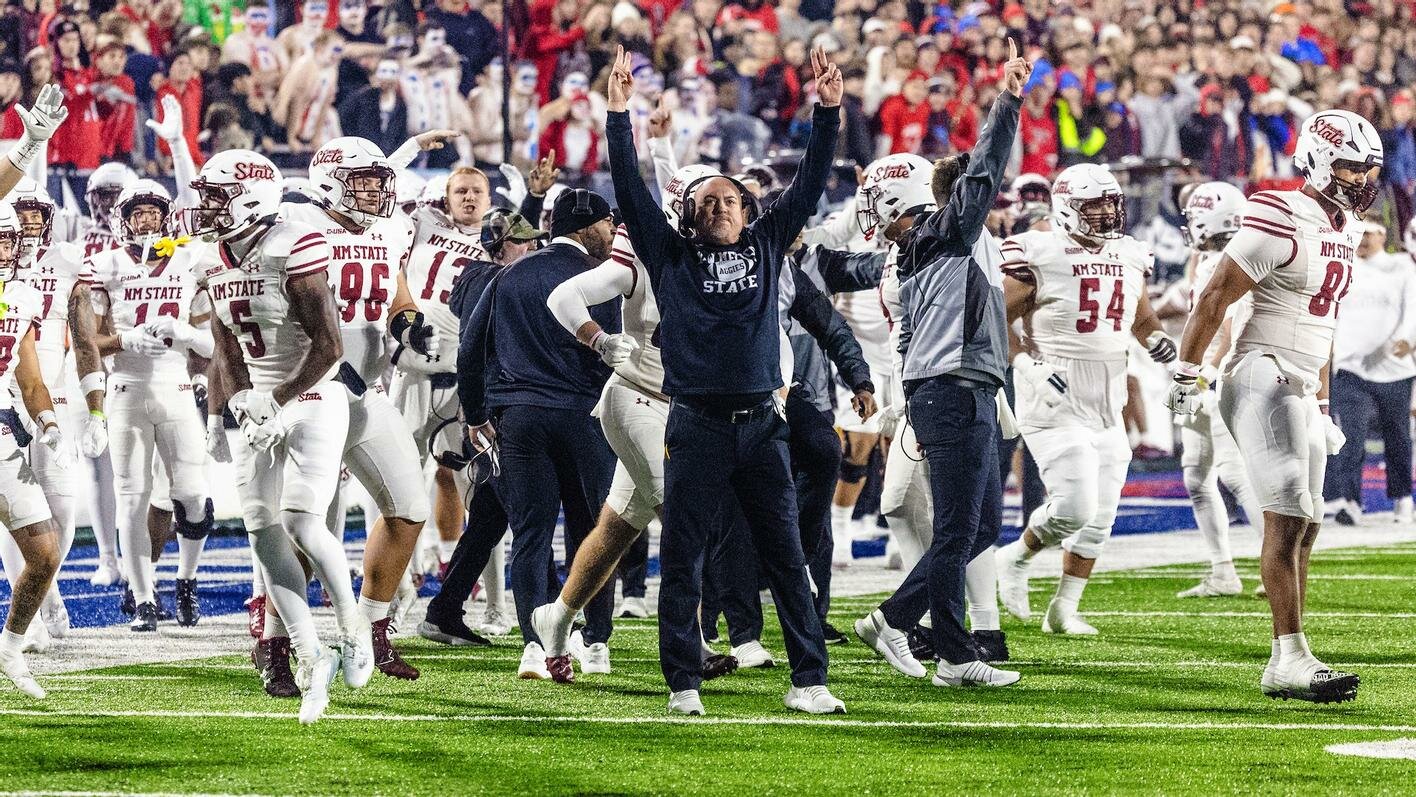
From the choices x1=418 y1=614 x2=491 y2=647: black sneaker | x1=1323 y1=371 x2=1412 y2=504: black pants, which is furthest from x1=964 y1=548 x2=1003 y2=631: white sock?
x1=1323 y1=371 x2=1412 y2=504: black pants

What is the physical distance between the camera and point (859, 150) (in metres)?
16.4

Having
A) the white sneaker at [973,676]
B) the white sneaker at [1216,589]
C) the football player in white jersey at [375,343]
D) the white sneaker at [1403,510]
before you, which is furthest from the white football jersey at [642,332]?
the white sneaker at [1403,510]

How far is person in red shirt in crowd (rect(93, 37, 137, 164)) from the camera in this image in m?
14.0

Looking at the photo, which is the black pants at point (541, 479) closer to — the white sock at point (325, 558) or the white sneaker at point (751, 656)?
the white sneaker at point (751, 656)

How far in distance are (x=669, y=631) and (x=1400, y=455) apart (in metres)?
8.39

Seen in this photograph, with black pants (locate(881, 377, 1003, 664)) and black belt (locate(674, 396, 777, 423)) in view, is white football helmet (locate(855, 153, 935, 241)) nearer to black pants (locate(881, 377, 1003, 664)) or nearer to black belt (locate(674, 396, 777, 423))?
black pants (locate(881, 377, 1003, 664))

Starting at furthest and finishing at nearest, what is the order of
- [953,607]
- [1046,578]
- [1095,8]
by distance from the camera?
[1095,8], [1046,578], [953,607]

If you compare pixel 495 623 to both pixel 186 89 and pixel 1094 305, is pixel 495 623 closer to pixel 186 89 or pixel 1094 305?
pixel 1094 305

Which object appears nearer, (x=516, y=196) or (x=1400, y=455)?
Result: (x=516, y=196)

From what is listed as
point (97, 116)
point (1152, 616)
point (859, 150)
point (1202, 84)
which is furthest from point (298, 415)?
point (1202, 84)

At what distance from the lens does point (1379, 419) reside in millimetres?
13625

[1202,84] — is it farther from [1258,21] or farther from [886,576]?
[886,576]

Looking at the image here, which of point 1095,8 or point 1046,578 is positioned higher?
point 1095,8

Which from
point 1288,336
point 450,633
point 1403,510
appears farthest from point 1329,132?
point 1403,510
